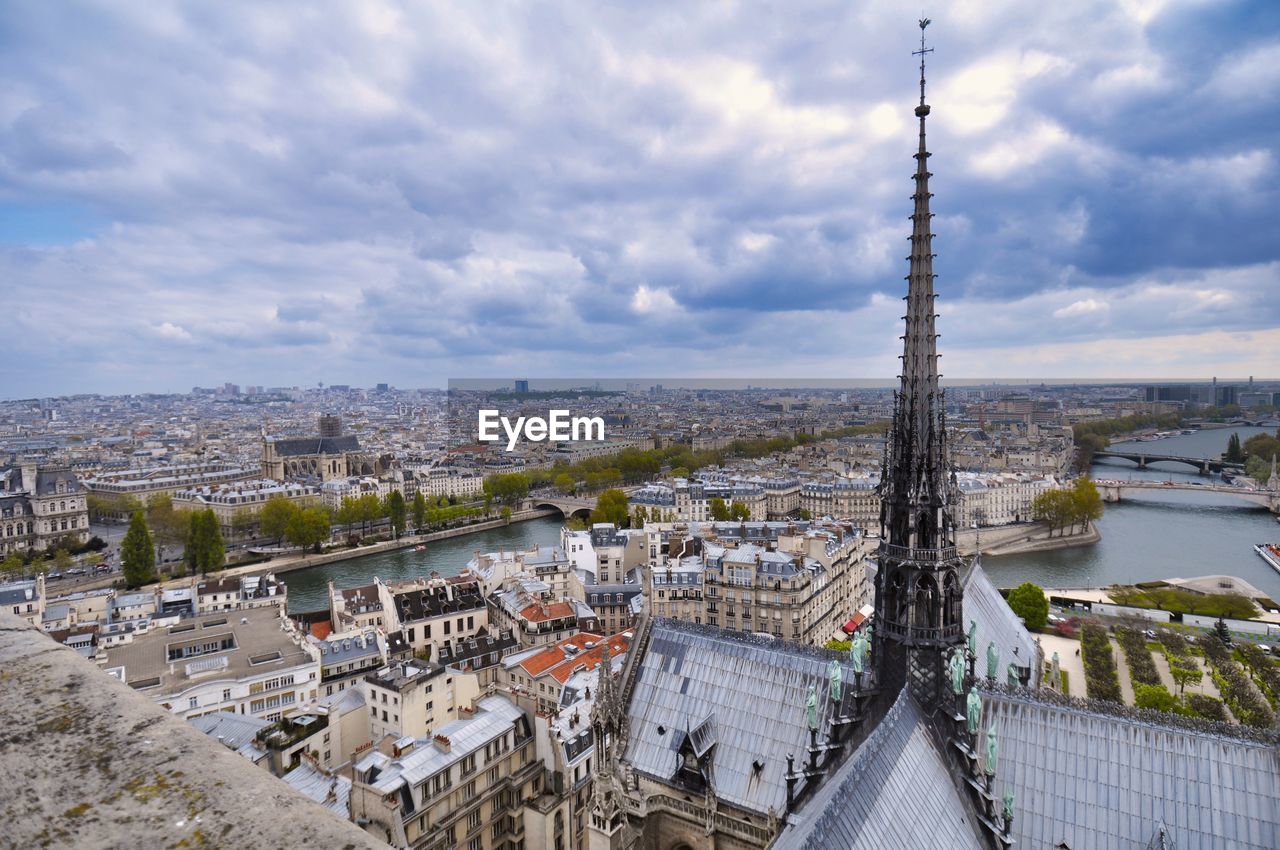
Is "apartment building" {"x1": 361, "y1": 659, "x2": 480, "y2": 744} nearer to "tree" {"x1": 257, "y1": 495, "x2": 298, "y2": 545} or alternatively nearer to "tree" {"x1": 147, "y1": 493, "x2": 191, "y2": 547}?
"tree" {"x1": 257, "y1": 495, "x2": 298, "y2": 545}

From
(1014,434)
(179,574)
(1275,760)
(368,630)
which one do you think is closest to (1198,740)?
(1275,760)

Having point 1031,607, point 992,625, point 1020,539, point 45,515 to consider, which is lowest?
point 1020,539

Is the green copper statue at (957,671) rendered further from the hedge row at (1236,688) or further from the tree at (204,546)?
the tree at (204,546)

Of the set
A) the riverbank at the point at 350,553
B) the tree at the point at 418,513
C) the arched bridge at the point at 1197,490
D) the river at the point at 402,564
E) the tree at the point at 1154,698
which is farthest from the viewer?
the arched bridge at the point at 1197,490

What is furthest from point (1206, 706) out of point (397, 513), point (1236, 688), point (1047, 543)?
point (397, 513)

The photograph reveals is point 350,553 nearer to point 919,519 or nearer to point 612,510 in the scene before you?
point 612,510

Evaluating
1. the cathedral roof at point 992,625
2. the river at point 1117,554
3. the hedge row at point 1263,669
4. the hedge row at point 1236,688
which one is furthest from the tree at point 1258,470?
the cathedral roof at point 992,625
